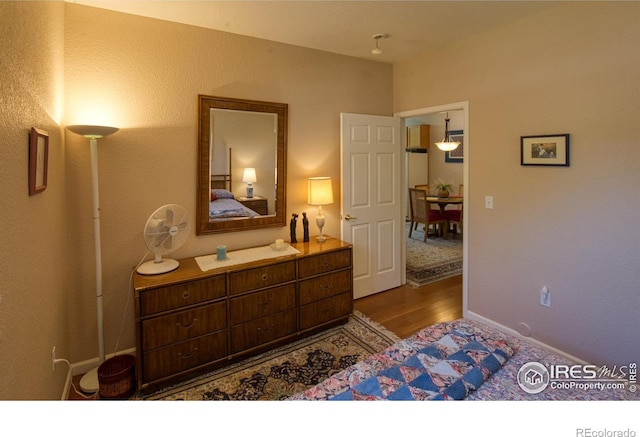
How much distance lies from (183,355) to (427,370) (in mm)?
1642

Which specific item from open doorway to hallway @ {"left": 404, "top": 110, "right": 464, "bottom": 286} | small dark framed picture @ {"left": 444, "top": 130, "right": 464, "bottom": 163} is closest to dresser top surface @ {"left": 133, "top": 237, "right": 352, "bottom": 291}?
open doorway to hallway @ {"left": 404, "top": 110, "right": 464, "bottom": 286}

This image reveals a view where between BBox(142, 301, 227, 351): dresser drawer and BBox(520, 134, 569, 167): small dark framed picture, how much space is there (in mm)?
2548

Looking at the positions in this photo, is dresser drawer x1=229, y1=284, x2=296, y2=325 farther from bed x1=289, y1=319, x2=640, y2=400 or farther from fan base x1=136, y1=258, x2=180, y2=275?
bed x1=289, y1=319, x2=640, y2=400

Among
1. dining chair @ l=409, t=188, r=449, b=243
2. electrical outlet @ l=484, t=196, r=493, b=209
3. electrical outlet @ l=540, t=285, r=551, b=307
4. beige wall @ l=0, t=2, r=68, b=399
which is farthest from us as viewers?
dining chair @ l=409, t=188, r=449, b=243

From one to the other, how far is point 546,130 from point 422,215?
12.7 ft

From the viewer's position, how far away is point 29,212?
139 centimetres

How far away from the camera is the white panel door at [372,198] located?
11.1 feet

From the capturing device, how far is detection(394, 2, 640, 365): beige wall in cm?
205

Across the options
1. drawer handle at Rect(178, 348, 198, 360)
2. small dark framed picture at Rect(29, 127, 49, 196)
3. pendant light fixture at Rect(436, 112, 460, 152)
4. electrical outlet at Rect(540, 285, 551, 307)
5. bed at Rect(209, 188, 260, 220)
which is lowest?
drawer handle at Rect(178, 348, 198, 360)

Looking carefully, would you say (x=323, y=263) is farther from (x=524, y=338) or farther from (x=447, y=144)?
(x=447, y=144)

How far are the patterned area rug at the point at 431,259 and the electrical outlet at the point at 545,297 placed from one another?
5.08ft

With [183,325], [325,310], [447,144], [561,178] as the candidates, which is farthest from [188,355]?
[447,144]
